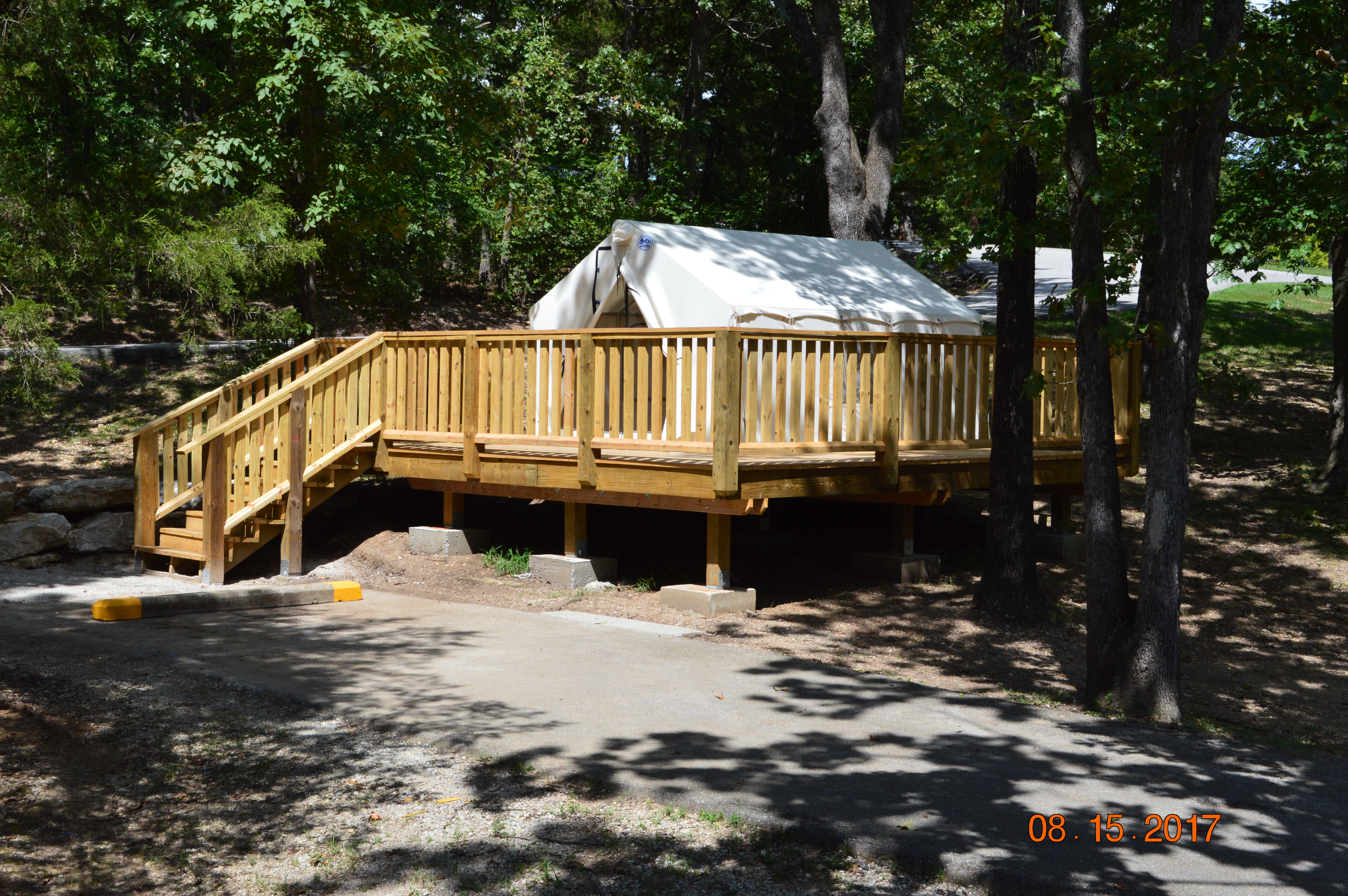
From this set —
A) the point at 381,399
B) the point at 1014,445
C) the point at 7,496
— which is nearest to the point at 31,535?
the point at 7,496

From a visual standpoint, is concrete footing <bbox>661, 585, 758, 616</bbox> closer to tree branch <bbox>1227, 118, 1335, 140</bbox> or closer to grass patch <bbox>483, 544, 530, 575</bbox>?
grass patch <bbox>483, 544, 530, 575</bbox>

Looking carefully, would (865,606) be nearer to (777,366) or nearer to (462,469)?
(777,366)

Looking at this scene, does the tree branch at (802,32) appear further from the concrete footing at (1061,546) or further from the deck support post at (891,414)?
the deck support post at (891,414)

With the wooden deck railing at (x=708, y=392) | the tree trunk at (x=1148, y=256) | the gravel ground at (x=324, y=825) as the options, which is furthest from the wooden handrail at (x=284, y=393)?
the tree trunk at (x=1148, y=256)

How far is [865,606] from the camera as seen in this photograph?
10.6m

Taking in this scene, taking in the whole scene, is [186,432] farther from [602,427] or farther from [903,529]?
[903,529]

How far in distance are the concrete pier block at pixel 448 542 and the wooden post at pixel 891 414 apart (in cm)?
461

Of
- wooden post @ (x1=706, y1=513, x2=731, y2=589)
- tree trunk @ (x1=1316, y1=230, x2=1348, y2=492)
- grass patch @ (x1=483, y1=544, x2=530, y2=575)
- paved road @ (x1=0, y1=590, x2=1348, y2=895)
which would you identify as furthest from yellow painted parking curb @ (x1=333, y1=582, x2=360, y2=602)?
tree trunk @ (x1=1316, y1=230, x2=1348, y2=492)

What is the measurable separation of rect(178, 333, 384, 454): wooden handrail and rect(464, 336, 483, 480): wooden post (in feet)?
3.73

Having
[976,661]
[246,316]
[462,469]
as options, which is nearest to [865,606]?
[976,661]

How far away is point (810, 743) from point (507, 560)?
6.31m

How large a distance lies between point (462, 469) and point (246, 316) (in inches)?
158

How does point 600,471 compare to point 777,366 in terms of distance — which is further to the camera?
point 600,471

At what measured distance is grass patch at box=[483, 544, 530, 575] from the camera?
38.5 ft
